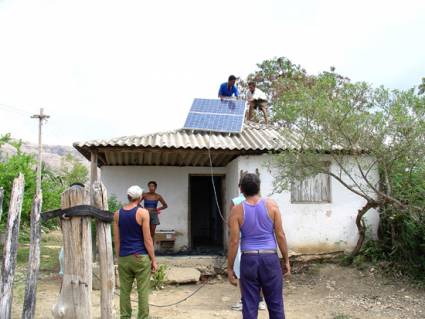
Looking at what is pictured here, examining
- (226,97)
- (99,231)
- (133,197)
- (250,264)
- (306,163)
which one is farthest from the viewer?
(226,97)

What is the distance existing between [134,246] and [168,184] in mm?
6909

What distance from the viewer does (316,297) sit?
748 cm

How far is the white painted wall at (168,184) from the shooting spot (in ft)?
37.1

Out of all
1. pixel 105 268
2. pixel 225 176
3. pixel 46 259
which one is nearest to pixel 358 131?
pixel 105 268

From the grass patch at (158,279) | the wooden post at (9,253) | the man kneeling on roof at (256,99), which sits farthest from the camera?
the man kneeling on roof at (256,99)

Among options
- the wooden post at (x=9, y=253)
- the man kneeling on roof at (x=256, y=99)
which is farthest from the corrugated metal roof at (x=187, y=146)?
the wooden post at (x=9, y=253)

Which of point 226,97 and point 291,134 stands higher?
point 226,97

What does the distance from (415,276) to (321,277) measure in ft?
5.83

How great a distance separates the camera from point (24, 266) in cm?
1045

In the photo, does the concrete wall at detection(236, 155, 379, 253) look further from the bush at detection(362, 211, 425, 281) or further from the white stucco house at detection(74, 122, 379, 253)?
the bush at detection(362, 211, 425, 281)

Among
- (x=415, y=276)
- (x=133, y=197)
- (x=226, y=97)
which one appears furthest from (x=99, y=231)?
(x=226, y=97)

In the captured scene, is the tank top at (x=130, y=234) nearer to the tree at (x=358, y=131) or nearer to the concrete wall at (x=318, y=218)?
the tree at (x=358, y=131)

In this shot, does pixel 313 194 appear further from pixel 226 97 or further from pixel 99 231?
pixel 99 231

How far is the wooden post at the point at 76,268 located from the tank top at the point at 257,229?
1436 mm
